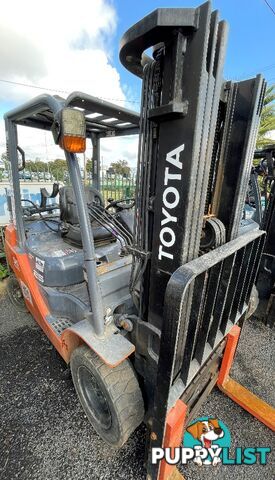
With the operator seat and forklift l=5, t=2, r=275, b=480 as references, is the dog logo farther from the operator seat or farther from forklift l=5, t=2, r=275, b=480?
the operator seat

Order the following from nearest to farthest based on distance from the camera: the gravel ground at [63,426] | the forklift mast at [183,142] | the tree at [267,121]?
the forklift mast at [183,142] → the gravel ground at [63,426] → the tree at [267,121]

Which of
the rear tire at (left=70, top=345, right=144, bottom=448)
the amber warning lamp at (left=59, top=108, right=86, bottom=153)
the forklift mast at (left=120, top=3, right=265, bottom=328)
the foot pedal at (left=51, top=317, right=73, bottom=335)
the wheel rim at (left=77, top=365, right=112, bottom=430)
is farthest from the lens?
the foot pedal at (left=51, top=317, right=73, bottom=335)

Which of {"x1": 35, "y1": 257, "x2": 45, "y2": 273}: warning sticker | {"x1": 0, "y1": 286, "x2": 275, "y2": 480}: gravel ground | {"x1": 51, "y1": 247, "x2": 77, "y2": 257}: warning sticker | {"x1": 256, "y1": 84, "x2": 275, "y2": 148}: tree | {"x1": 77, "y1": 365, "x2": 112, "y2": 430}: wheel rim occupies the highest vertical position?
{"x1": 256, "y1": 84, "x2": 275, "y2": 148}: tree

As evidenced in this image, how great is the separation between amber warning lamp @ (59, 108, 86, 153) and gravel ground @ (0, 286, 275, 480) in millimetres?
2429

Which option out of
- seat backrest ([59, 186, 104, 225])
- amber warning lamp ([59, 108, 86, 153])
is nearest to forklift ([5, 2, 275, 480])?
amber warning lamp ([59, 108, 86, 153])

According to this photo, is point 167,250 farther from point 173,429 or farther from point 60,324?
point 60,324

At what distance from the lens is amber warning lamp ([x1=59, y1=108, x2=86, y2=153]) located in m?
1.40

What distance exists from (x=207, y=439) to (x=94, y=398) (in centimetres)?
108

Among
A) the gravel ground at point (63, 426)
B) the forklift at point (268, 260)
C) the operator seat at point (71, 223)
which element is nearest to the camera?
the gravel ground at point (63, 426)

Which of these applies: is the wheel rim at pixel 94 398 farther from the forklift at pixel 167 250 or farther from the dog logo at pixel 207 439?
the dog logo at pixel 207 439

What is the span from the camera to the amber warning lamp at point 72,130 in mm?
1400

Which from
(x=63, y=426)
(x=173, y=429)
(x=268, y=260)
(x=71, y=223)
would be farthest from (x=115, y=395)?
(x=268, y=260)

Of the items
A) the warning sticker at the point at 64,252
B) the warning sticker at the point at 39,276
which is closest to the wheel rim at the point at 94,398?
the warning sticker at the point at 39,276

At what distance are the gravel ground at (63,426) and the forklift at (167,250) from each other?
0.18 m
